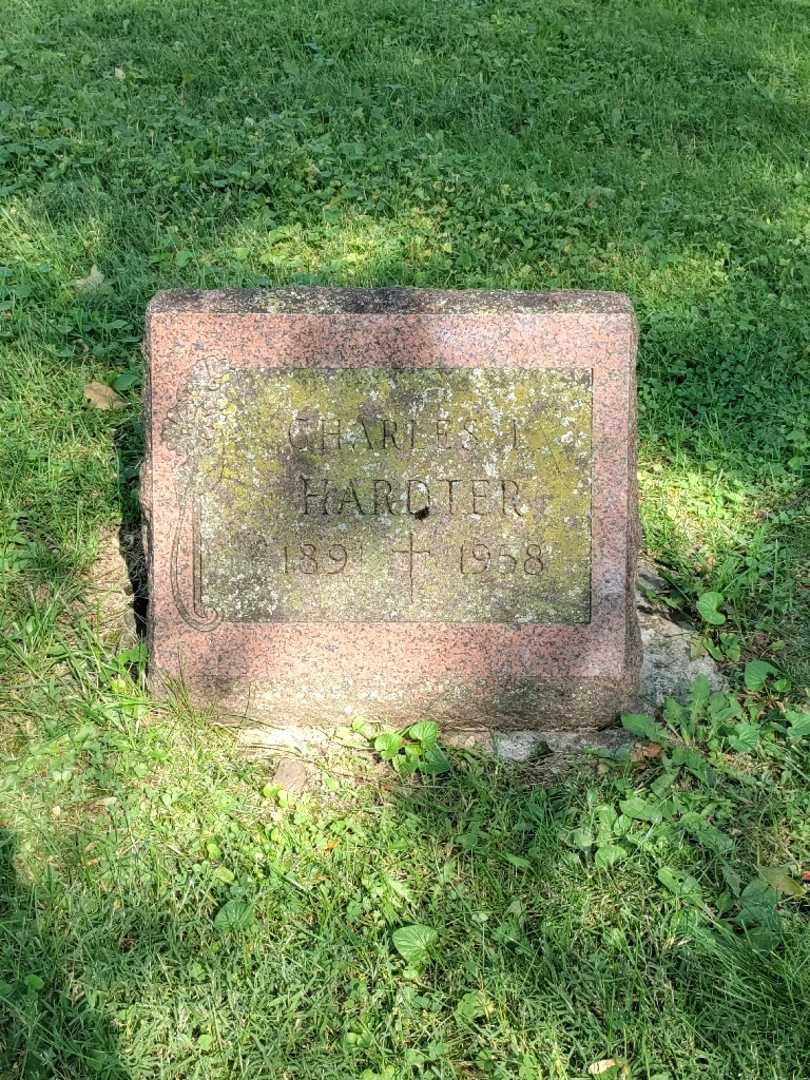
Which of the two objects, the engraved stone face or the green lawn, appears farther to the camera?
the engraved stone face

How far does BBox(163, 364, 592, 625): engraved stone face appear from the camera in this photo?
278 cm

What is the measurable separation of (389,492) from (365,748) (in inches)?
26.7

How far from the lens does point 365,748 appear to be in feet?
9.41

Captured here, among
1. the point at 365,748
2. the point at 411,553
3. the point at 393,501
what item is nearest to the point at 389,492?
the point at 393,501

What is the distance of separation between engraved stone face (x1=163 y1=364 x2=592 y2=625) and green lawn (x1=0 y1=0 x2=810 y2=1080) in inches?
17.4

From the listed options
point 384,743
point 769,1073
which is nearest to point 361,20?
point 384,743

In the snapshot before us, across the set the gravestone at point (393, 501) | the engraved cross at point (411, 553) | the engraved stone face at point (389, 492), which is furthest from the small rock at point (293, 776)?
the engraved cross at point (411, 553)

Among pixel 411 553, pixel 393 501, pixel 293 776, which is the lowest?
pixel 293 776

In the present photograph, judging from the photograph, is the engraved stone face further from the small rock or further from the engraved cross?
the small rock

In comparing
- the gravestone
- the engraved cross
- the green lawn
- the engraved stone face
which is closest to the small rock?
the green lawn

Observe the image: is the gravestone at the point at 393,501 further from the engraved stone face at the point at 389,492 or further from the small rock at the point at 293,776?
the small rock at the point at 293,776

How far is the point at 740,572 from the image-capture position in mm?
3543

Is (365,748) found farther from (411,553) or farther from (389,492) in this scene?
(389,492)

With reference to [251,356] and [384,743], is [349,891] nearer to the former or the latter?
[384,743]
